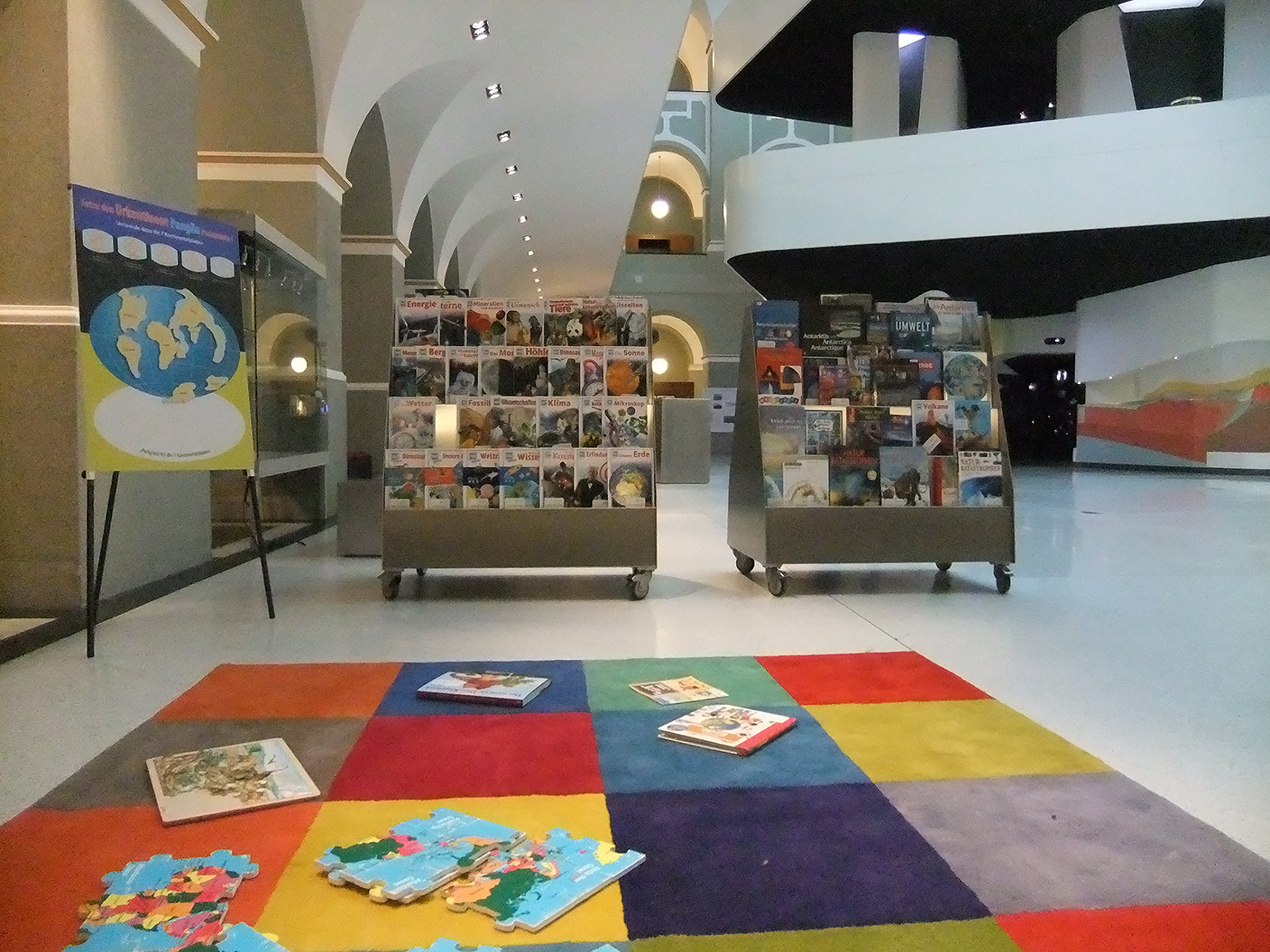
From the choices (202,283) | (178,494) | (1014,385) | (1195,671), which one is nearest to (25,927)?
(202,283)

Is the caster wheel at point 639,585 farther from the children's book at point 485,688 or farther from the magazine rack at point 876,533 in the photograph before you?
the children's book at point 485,688

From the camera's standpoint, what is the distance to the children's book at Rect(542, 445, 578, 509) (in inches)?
179

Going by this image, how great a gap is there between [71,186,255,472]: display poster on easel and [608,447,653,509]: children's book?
1.63m

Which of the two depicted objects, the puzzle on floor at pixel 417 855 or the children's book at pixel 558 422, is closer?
the puzzle on floor at pixel 417 855

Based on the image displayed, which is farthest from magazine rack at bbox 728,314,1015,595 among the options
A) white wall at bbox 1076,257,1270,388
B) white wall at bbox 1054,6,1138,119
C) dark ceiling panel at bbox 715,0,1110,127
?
white wall at bbox 1076,257,1270,388

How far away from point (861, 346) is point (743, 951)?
376 cm

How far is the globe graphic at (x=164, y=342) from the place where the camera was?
11.7 feet

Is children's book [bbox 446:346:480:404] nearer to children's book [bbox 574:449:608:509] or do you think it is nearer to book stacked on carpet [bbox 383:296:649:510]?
book stacked on carpet [bbox 383:296:649:510]

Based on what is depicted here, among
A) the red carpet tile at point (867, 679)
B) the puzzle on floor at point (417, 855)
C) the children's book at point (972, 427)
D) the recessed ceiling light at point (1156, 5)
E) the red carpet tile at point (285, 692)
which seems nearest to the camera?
the puzzle on floor at point (417, 855)

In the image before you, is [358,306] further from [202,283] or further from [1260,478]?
[1260,478]

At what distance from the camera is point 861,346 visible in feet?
15.9

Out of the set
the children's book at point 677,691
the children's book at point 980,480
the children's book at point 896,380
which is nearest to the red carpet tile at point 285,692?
the children's book at point 677,691

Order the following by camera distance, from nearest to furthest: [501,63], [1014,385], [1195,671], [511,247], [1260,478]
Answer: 1. [1195,671]
2. [501,63]
3. [1260,478]
4. [511,247]
5. [1014,385]

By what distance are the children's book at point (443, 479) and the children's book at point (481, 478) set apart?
0.03 meters
